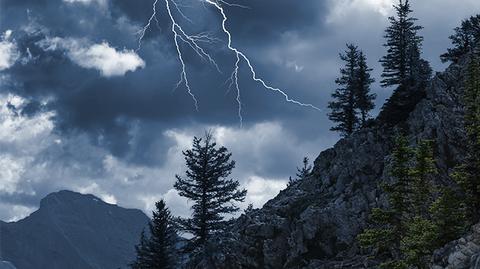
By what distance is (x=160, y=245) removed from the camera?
53.0m

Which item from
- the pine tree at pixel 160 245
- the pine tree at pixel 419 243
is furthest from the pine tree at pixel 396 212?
the pine tree at pixel 160 245


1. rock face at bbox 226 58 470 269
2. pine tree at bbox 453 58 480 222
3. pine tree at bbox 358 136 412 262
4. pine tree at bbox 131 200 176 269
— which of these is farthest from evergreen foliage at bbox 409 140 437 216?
pine tree at bbox 131 200 176 269

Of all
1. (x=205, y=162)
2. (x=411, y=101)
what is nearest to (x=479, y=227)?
(x=411, y=101)

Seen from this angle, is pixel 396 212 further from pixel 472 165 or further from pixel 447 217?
pixel 472 165

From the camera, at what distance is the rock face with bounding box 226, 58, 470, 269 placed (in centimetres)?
4300

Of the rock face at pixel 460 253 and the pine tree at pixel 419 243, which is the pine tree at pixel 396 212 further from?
the rock face at pixel 460 253

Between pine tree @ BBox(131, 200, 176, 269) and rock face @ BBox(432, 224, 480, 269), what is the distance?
2867 centimetres

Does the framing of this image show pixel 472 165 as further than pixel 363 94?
No

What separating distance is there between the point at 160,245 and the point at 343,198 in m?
17.2

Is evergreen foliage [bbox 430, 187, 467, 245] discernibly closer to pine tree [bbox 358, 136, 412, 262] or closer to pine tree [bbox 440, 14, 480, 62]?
pine tree [bbox 358, 136, 412, 262]

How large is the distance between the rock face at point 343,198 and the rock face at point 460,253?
1104 cm

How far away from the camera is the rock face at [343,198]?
43.0 m

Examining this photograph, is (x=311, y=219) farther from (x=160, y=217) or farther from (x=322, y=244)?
(x=160, y=217)

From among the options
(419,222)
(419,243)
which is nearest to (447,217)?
(419,222)
